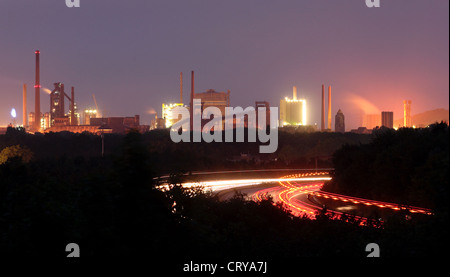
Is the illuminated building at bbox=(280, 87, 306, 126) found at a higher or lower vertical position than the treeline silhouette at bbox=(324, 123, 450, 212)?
higher

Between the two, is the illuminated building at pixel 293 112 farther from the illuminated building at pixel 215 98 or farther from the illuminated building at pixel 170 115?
the illuminated building at pixel 170 115

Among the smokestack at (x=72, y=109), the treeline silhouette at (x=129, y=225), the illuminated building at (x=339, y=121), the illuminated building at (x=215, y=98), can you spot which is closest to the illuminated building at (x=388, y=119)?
the illuminated building at (x=339, y=121)

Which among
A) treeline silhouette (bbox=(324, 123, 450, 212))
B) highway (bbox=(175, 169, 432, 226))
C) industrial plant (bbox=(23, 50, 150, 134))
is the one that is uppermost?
industrial plant (bbox=(23, 50, 150, 134))

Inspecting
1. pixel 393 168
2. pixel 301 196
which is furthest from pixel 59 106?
pixel 393 168

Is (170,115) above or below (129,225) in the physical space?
above

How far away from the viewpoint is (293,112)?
570 feet

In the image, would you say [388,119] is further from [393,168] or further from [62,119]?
[393,168]

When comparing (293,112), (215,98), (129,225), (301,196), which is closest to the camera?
(129,225)

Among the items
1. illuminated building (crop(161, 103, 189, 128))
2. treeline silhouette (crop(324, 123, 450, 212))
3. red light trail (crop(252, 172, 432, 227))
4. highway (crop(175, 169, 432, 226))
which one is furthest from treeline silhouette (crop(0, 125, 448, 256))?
illuminated building (crop(161, 103, 189, 128))

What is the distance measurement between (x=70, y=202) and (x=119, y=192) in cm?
162

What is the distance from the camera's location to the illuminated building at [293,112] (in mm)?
171750

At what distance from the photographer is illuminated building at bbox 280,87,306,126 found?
171750 mm

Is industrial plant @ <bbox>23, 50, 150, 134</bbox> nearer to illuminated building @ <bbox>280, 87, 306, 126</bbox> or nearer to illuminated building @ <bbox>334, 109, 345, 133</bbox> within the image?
illuminated building @ <bbox>280, 87, 306, 126</bbox>

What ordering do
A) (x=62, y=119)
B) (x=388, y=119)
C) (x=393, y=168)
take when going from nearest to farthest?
(x=393, y=168) → (x=62, y=119) → (x=388, y=119)
